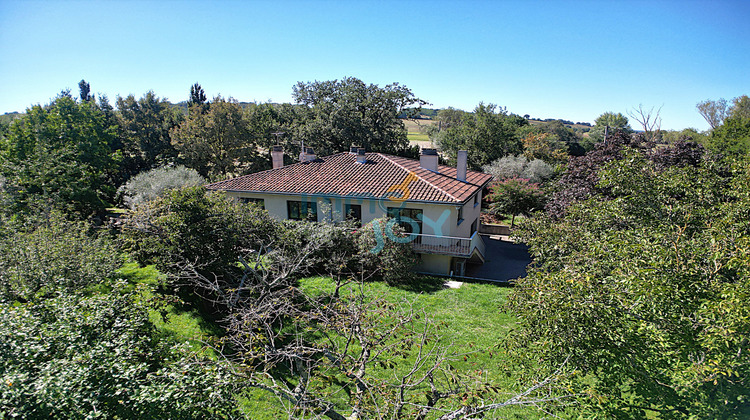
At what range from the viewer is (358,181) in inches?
766

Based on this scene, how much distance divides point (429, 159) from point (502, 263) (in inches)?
278

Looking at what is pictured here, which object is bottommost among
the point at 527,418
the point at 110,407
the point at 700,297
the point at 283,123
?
the point at 527,418

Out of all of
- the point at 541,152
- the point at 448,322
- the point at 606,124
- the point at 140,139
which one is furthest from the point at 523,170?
the point at 606,124

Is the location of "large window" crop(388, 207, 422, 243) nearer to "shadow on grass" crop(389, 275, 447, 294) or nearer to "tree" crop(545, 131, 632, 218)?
"shadow on grass" crop(389, 275, 447, 294)

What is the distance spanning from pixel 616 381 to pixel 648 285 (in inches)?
66.7

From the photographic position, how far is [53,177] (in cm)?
2225

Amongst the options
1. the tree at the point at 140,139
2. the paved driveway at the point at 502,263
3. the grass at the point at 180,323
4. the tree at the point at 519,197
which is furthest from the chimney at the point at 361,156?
the tree at the point at 140,139

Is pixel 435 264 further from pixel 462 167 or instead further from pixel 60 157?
pixel 60 157

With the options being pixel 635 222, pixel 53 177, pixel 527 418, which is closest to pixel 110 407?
pixel 527 418

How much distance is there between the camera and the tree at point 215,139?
34062 millimetres

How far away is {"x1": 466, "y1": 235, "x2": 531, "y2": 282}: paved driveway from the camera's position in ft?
57.6

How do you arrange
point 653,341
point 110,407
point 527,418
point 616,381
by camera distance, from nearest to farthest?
point 110,407 → point 653,341 → point 616,381 → point 527,418

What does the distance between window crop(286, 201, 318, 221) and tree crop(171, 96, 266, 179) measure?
17.2m

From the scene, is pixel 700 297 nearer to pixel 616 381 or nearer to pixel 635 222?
pixel 616 381
